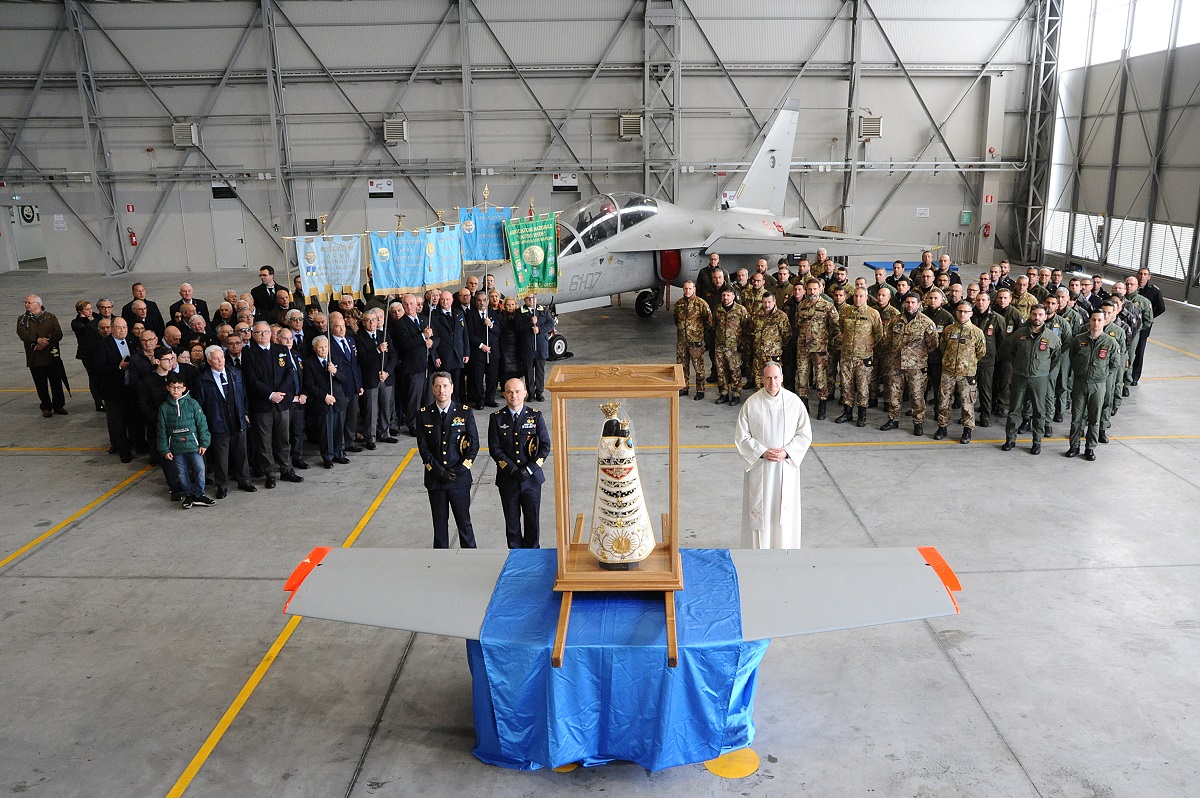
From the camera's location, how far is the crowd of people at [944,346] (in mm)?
10094

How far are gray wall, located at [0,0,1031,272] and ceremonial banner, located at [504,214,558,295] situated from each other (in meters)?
13.0

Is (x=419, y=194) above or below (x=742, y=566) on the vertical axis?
above

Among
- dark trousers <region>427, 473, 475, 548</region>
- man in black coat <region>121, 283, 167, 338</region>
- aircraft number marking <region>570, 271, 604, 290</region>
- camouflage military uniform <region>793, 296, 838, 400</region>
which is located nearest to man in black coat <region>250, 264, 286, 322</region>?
man in black coat <region>121, 283, 167, 338</region>

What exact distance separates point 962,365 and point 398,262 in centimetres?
803

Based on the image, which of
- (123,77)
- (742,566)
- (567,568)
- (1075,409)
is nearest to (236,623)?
(567,568)

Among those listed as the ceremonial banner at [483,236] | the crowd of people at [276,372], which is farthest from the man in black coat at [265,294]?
the ceremonial banner at [483,236]

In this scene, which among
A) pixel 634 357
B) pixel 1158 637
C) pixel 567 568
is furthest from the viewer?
pixel 634 357

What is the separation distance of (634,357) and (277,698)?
34.7 ft

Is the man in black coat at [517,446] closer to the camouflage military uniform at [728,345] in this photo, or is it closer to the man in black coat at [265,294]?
the camouflage military uniform at [728,345]

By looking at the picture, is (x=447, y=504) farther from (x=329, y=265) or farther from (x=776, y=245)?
(x=776, y=245)

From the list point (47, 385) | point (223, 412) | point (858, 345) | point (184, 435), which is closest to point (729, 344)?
point (858, 345)

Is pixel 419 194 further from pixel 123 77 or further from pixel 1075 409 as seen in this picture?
pixel 1075 409

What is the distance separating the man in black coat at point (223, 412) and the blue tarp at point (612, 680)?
5393mm

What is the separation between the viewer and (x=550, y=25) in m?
25.6
